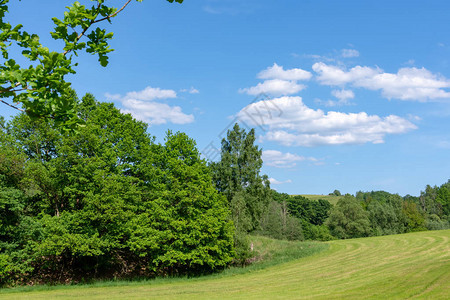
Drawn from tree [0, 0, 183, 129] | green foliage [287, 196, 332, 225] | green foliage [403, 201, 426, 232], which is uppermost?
tree [0, 0, 183, 129]

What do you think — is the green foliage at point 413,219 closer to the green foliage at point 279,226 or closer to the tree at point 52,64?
the green foliage at point 279,226

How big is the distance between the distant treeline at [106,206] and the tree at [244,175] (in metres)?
1.65

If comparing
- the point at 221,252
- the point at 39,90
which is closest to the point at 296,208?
the point at 221,252

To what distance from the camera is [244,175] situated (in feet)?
132

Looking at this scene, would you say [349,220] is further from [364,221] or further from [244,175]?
[244,175]

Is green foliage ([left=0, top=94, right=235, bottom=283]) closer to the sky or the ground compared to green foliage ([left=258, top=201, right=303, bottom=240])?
closer to the sky

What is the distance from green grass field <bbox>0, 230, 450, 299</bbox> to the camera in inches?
576

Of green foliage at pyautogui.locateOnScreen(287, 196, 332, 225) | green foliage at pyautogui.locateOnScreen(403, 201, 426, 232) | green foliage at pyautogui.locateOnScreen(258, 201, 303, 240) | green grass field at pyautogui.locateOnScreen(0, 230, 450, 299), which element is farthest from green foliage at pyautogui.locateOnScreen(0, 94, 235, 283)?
green foliage at pyautogui.locateOnScreen(287, 196, 332, 225)

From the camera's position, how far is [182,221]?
30.0 meters

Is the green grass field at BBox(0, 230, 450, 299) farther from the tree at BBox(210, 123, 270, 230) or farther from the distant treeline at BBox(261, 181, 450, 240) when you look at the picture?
the distant treeline at BBox(261, 181, 450, 240)

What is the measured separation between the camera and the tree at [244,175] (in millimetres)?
39781

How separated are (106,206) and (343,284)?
18523mm

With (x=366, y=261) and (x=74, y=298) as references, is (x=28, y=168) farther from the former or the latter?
(x=366, y=261)

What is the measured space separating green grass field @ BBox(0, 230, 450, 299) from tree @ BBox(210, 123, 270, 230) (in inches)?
304
